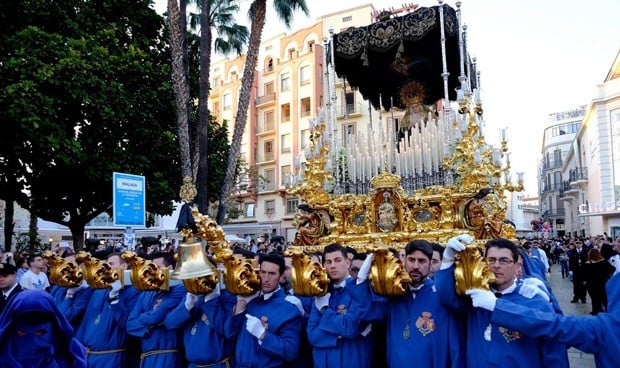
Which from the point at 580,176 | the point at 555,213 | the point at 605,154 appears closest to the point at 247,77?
the point at 605,154

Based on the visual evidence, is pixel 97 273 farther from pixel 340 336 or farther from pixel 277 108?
pixel 277 108

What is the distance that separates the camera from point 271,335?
15.0 feet

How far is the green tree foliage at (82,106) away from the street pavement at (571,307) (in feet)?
38.9

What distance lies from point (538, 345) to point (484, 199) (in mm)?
6596

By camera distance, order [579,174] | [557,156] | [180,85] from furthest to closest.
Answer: [557,156]
[579,174]
[180,85]

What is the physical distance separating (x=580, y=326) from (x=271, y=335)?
231cm

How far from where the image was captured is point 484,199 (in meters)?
10.1

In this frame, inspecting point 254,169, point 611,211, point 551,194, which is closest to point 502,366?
point 611,211

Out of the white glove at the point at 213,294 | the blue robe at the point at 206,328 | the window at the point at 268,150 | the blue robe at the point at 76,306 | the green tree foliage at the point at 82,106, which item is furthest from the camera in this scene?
the window at the point at 268,150

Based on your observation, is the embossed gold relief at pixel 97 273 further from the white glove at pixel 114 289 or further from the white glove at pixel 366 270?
the white glove at pixel 366 270

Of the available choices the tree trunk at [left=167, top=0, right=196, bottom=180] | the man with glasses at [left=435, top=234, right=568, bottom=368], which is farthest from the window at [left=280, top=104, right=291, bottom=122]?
the man with glasses at [left=435, top=234, right=568, bottom=368]

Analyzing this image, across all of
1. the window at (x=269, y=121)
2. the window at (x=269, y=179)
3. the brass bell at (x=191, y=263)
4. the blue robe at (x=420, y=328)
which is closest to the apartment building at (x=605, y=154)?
the window at (x=269, y=179)

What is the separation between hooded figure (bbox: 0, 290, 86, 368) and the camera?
11.0 ft

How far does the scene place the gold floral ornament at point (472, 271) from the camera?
3764mm
